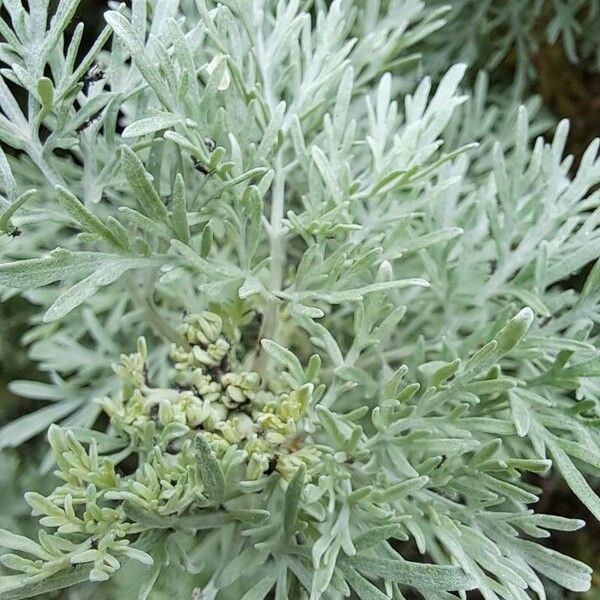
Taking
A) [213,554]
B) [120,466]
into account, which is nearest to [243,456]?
[213,554]

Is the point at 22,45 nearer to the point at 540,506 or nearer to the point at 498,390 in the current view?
the point at 498,390

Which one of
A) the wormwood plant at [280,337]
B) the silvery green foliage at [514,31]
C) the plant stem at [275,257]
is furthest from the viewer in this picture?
the silvery green foliage at [514,31]

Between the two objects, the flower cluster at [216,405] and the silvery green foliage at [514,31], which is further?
the silvery green foliage at [514,31]

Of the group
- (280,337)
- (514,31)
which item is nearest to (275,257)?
(280,337)

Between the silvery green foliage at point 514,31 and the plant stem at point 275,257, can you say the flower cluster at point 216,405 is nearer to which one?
the plant stem at point 275,257

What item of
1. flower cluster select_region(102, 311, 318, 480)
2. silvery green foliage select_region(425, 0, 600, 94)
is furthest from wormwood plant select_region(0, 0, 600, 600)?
silvery green foliage select_region(425, 0, 600, 94)

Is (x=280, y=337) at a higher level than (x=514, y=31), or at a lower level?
lower

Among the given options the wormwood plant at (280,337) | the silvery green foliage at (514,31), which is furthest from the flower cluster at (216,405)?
the silvery green foliage at (514,31)

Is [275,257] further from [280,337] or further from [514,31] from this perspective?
[514,31]
